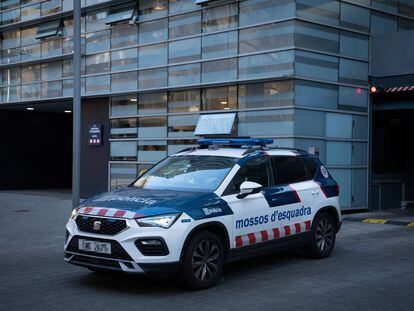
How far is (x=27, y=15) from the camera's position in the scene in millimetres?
23062

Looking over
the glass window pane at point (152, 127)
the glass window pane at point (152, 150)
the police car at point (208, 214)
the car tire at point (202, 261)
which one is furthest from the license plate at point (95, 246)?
the glass window pane at point (152, 127)

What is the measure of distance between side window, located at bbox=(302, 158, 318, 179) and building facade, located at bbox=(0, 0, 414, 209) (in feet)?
17.6

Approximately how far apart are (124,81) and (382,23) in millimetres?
8385

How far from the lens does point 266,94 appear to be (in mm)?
15602

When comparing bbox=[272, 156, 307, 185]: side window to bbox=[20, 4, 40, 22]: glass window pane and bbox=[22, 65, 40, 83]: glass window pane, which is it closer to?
bbox=[22, 65, 40, 83]: glass window pane

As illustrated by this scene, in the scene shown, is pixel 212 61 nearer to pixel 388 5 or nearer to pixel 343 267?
pixel 388 5

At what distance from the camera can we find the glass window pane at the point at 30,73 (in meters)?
22.6

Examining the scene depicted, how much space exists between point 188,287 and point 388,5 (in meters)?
13.5

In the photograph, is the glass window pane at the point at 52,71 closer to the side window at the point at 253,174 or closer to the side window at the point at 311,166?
the side window at the point at 311,166

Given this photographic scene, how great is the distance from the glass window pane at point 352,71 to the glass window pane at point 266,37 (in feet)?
6.57

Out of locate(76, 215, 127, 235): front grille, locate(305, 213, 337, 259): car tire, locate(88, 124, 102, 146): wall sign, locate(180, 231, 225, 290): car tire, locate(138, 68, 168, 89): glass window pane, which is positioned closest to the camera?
locate(76, 215, 127, 235): front grille

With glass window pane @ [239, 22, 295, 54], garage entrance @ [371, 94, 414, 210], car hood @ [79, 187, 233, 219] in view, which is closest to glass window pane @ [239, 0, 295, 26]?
glass window pane @ [239, 22, 295, 54]

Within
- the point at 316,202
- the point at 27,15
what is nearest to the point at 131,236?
the point at 316,202

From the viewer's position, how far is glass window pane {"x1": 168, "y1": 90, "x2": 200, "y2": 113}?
17.3m
